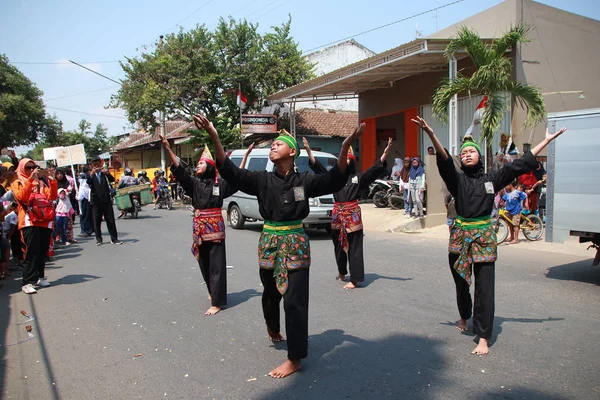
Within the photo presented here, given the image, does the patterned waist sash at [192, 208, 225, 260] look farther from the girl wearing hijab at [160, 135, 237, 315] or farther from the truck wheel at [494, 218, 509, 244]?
the truck wheel at [494, 218, 509, 244]

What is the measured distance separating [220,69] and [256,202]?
45.5 ft

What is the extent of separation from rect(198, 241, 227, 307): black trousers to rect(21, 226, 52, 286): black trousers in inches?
113

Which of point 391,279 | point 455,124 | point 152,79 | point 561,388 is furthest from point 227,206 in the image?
point 152,79

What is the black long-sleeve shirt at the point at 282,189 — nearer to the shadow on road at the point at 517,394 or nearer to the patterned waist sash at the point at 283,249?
the patterned waist sash at the point at 283,249

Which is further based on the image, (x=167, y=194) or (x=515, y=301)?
(x=167, y=194)

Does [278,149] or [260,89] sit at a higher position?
[260,89]

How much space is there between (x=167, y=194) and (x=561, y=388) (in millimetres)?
20524

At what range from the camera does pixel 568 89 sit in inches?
562

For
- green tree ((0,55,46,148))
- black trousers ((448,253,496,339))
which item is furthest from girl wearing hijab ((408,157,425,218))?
green tree ((0,55,46,148))

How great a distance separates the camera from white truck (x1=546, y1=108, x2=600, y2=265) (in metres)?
6.52

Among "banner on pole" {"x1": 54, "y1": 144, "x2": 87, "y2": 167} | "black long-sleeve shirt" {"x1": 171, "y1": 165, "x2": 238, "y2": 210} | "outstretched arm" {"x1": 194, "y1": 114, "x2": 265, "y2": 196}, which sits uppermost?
"banner on pole" {"x1": 54, "y1": 144, "x2": 87, "y2": 167}

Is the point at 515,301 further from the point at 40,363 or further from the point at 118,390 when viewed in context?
the point at 40,363

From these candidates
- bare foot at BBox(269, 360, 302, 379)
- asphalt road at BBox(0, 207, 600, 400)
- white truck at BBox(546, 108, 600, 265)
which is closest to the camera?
asphalt road at BBox(0, 207, 600, 400)

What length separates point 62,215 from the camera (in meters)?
11.9
